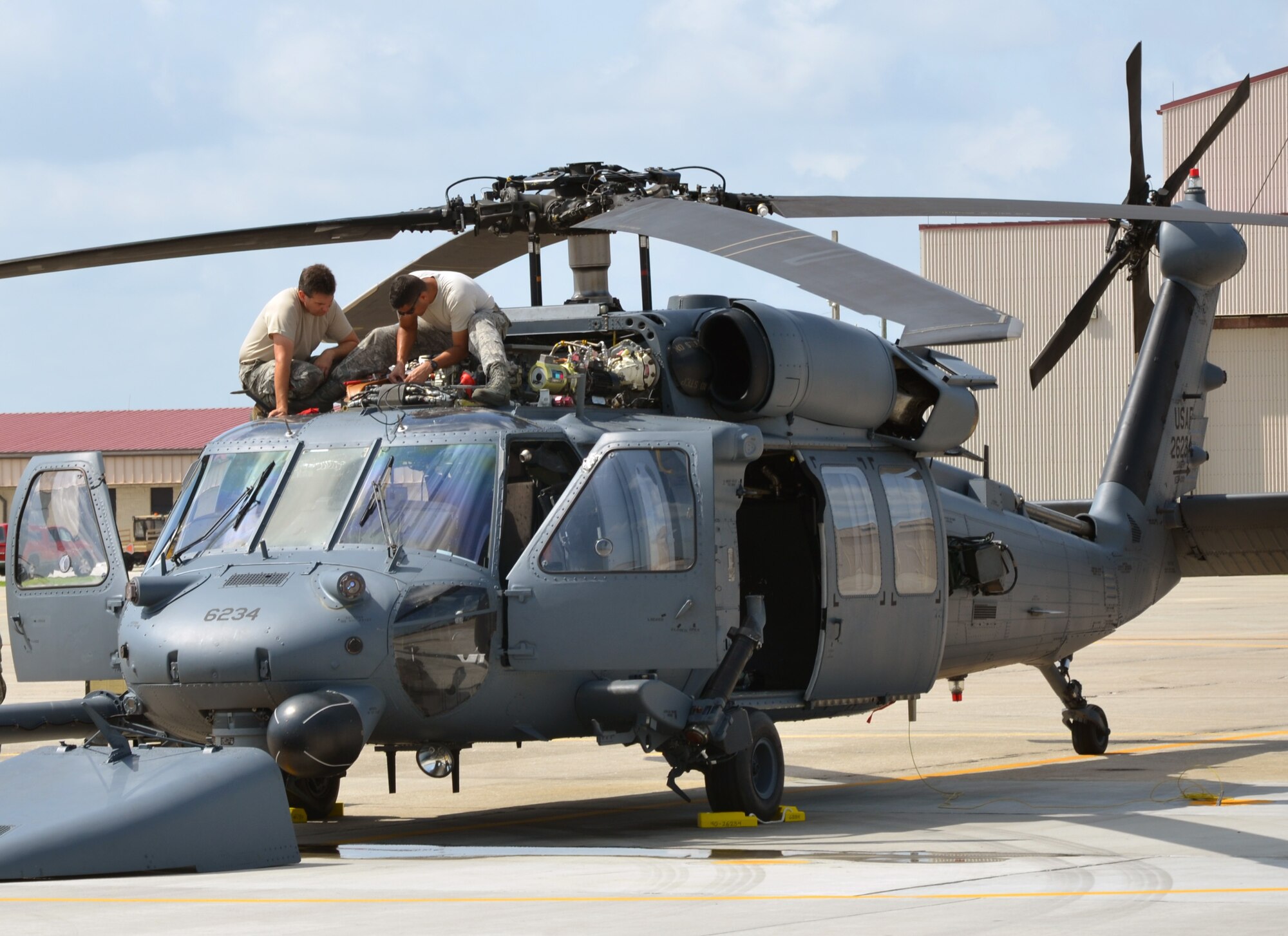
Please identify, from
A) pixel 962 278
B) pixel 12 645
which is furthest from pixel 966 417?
pixel 962 278

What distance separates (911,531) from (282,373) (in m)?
4.17

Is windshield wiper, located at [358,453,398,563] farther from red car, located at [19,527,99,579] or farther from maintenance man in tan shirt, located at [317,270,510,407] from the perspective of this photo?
red car, located at [19,527,99,579]

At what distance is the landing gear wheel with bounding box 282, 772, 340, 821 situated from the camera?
11.6m

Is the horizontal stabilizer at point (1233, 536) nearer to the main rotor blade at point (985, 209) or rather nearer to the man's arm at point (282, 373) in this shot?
the main rotor blade at point (985, 209)

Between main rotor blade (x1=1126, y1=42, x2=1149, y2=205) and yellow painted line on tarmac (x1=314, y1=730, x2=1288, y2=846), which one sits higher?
main rotor blade (x1=1126, y1=42, x2=1149, y2=205)

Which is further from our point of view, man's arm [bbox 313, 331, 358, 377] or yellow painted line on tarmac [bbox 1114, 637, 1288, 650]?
yellow painted line on tarmac [bbox 1114, 637, 1288, 650]

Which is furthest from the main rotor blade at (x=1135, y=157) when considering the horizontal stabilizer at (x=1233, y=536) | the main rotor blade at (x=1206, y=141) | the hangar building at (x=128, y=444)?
the hangar building at (x=128, y=444)

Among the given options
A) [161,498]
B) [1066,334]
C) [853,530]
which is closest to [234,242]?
[853,530]

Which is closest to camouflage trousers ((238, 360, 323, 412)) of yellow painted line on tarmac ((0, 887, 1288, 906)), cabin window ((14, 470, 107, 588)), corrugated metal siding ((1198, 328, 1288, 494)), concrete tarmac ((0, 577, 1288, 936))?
cabin window ((14, 470, 107, 588))

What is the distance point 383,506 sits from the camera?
10195 millimetres

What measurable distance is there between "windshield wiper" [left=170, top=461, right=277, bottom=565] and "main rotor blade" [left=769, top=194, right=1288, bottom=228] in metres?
3.49

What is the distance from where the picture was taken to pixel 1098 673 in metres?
22.2

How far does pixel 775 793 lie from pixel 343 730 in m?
2.84

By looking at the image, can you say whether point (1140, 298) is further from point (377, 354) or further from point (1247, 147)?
point (1247, 147)
